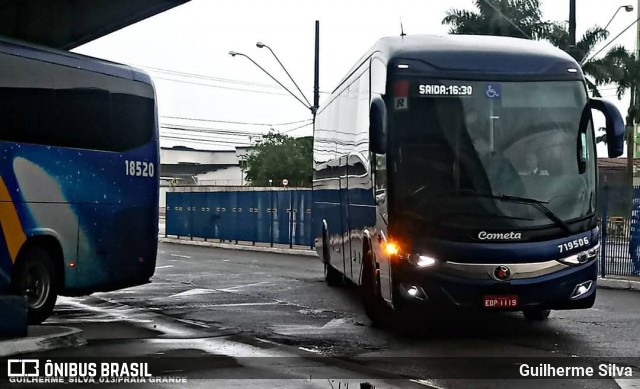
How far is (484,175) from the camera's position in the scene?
1173 centimetres

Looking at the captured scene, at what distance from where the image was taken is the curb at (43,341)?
10.6m

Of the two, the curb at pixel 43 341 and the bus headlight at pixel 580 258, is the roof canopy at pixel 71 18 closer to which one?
the curb at pixel 43 341

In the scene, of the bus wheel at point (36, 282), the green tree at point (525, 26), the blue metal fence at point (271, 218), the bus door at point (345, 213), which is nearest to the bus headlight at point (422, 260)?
the bus door at point (345, 213)

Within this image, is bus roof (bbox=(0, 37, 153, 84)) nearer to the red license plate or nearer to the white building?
the red license plate

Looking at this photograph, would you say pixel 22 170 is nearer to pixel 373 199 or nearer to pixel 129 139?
pixel 129 139

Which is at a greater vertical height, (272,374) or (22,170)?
(22,170)

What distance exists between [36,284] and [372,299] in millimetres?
4572

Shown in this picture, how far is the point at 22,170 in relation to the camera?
13.0m

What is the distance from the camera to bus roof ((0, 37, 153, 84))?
42.5 feet

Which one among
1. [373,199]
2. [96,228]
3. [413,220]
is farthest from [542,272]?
[96,228]

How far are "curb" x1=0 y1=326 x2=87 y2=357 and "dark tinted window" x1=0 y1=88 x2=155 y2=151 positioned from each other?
2.64 m

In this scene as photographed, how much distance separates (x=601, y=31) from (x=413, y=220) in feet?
120

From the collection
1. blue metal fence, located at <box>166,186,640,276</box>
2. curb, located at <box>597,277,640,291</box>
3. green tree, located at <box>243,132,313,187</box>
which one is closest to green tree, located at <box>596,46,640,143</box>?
blue metal fence, located at <box>166,186,640,276</box>

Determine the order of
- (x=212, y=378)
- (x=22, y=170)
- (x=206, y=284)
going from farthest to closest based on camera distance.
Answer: (x=206, y=284), (x=22, y=170), (x=212, y=378)
